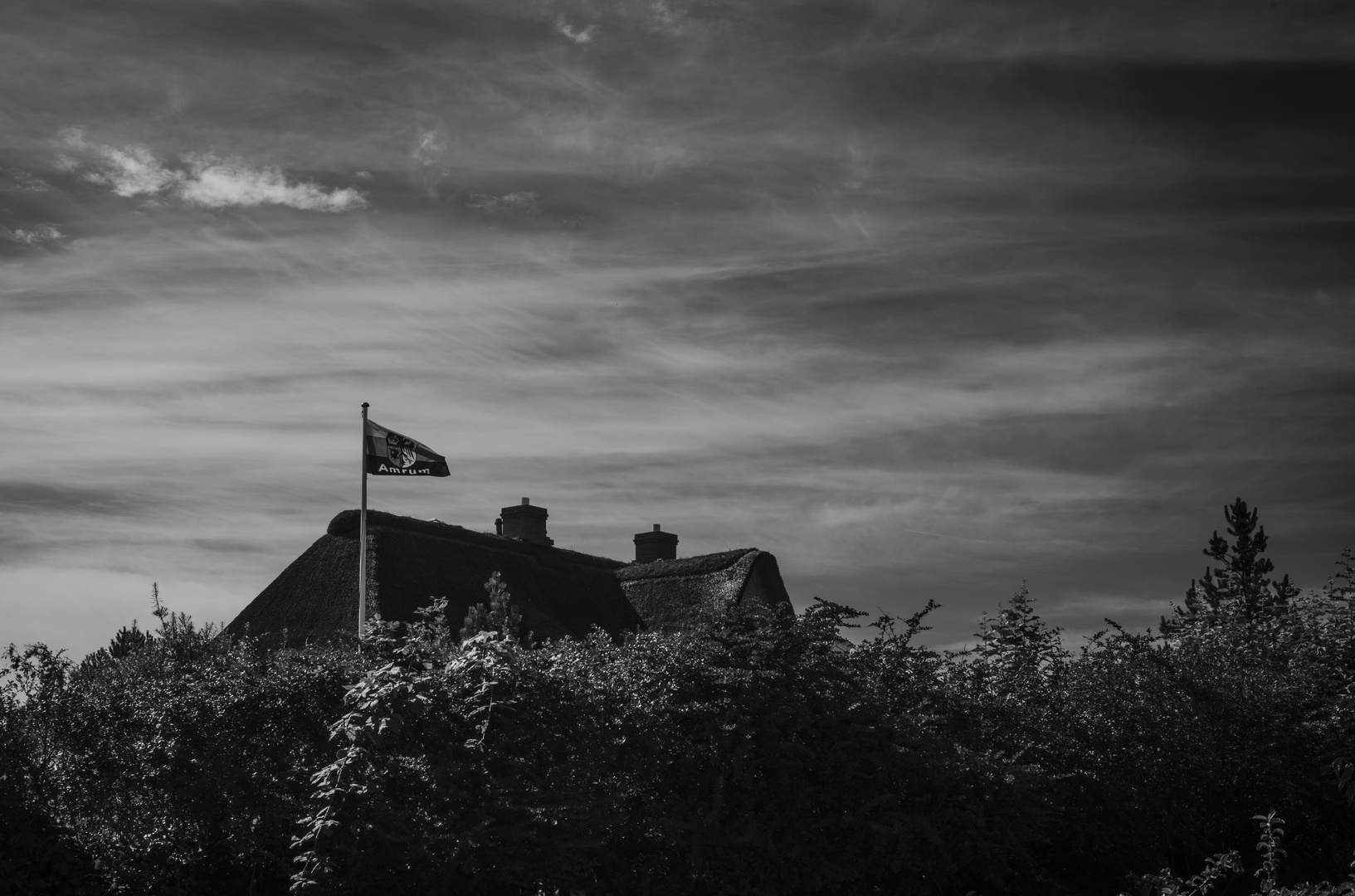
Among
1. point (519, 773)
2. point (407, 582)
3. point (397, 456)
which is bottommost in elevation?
point (519, 773)

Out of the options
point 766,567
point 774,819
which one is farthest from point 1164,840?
point 766,567

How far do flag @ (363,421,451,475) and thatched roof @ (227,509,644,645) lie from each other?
4315 mm

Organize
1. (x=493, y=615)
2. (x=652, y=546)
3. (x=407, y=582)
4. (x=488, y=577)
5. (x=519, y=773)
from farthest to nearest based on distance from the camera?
(x=652, y=546) → (x=488, y=577) → (x=407, y=582) → (x=493, y=615) → (x=519, y=773)

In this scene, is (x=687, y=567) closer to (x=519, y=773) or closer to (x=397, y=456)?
(x=397, y=456)

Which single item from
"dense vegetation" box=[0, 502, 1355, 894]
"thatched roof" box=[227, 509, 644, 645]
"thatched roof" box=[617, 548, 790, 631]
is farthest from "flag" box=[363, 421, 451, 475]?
"thatched roof" box=[617, 548, 790, 631]

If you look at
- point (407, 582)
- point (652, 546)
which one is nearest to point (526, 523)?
point (652, 546)

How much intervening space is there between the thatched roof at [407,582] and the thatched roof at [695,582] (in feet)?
5.62

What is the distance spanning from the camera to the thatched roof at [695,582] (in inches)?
1294

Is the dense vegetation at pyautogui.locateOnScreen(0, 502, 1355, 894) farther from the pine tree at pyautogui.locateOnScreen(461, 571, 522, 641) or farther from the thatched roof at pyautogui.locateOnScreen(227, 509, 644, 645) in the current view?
the thatched roof at pyautogui.locateOnScreen(227, 509, 644, 645)

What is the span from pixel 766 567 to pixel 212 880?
2538cm

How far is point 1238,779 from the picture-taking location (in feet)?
46.2

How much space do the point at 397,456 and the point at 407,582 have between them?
19.1 ft

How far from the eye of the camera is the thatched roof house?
26.3 m

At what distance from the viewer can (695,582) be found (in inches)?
1334
